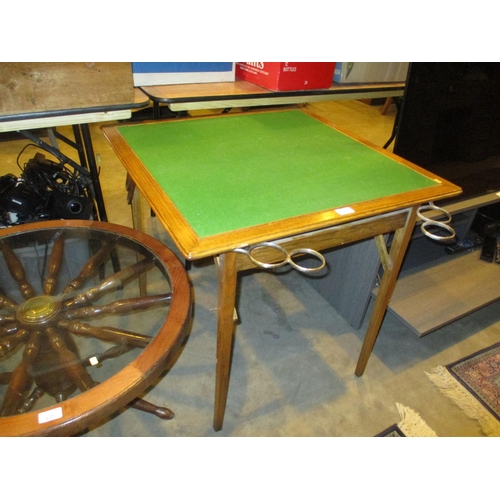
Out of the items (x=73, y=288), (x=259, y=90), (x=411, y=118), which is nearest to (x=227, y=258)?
(x=73, y=288)

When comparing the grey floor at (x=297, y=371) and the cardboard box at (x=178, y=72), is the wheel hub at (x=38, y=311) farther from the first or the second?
the cardboard box at (x=178, y=72)

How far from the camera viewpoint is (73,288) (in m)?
0.94

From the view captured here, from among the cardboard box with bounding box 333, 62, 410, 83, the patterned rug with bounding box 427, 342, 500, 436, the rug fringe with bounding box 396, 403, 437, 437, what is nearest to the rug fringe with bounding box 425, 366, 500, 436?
the patterned rug with bounding box 427, 342, 500, 436

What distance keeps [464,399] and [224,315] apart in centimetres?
106

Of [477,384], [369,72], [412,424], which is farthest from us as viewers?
[369,72]

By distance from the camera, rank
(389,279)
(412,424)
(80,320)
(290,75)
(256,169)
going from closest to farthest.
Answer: (80,320) → (256,169) → (389,279) → (412,424) → (290,75)

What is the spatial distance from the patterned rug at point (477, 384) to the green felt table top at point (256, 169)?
84 centimetres

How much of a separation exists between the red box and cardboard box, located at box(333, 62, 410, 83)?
0.17m

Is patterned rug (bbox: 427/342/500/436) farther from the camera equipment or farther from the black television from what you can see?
the camera equipment

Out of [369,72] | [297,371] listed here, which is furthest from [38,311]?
[369,72]

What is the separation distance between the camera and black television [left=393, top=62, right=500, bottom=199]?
3.94 ft

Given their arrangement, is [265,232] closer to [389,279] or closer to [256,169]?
[256,169]

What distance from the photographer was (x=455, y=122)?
4.66ft

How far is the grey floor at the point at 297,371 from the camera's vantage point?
1222 millimetres
